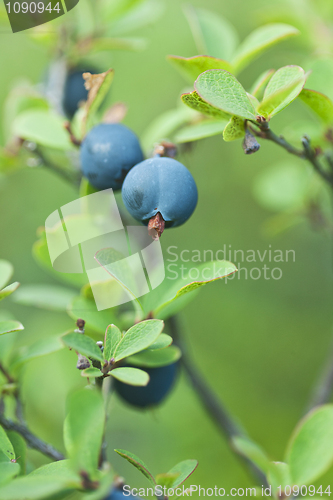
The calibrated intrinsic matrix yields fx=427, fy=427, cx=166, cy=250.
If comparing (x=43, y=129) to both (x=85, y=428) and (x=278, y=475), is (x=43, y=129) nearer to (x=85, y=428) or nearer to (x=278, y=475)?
(x=85, y=428)

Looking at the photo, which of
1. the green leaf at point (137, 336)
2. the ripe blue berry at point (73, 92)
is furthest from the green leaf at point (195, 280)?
the ripe blue berry at point (73, 92)

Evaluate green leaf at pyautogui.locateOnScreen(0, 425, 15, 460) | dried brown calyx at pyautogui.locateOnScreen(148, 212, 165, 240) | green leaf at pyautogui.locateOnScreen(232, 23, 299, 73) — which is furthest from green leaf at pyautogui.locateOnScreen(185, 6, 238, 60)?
green leaf at pyautogui.locateOnScreen(0, 425, 15, 460)

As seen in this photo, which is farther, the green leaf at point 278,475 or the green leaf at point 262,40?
the green leaf at point 262,40

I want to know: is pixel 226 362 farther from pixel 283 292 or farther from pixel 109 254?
pixel 109 254

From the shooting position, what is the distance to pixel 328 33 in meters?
1.25

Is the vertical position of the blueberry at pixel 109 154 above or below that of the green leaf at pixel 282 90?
below

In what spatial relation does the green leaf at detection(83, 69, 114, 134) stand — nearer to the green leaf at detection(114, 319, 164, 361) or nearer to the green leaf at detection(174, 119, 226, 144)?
the green leaf at detection(174, 119, 226, 144)

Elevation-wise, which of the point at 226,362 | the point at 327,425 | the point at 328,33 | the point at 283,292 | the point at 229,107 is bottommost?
the point at 226,362

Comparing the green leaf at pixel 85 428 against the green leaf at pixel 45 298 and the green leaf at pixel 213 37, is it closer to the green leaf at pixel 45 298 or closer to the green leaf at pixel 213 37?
the green leaf at pixel 45 298

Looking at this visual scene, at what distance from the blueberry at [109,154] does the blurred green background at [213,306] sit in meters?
0.74

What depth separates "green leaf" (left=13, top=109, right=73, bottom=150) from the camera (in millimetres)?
886

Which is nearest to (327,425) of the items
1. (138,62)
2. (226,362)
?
(226,362)

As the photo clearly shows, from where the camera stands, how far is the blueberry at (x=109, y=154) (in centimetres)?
77

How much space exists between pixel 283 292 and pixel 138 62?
4.78 feet
